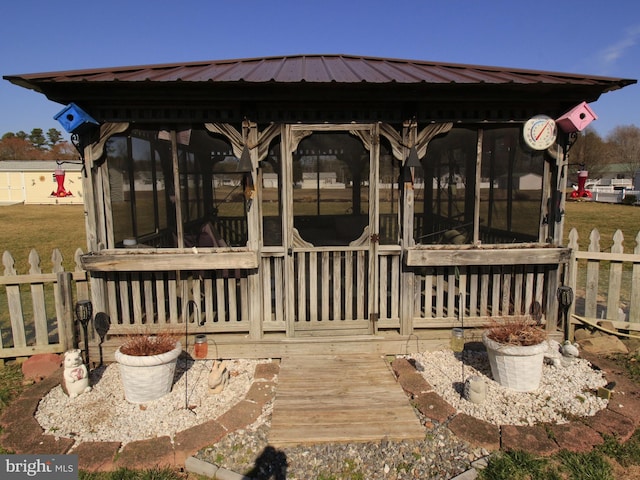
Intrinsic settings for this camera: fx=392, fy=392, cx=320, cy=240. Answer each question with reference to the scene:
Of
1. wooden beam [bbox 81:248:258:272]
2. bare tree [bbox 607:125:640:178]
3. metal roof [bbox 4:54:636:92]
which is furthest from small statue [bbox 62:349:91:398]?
bare tree [bbox 607:125:640:178]

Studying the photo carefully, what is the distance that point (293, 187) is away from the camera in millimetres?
4688

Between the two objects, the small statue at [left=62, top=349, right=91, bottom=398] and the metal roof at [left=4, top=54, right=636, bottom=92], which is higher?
the metal roof at [left=4, top=54, right=636, bottom=92]

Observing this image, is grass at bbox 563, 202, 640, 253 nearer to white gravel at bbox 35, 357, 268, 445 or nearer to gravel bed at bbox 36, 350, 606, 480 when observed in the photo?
gravel bed at bbox 36, 350, 606, 480

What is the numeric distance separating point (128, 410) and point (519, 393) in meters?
3.65

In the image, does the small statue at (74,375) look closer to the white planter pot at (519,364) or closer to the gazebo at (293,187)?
the gazebo at (293,187)

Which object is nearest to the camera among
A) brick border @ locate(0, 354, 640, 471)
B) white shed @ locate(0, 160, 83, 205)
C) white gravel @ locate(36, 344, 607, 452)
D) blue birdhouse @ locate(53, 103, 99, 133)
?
brick border @ locate(0, 354, 640, 471)

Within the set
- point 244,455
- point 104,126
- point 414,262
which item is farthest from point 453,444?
point 104,126

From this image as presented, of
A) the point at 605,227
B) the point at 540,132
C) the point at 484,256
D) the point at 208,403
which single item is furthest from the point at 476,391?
the point at 605,227

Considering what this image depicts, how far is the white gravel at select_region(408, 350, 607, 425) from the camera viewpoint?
340 centimetres

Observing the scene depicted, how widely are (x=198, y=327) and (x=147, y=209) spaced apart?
205 cm

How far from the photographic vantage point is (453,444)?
9.98 ft

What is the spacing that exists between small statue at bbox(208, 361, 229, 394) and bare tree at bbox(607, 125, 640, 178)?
55.2m

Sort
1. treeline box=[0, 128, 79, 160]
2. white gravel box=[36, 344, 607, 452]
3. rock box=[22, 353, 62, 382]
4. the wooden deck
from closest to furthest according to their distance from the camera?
1. the wooden deck
2. white gravel box=[36, 344, 607, 452]
3. rock box=[22, 353, 62, 382]
4. treeline box=[0, 128, 79, 160]

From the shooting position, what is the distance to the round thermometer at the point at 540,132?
14.8 ft
